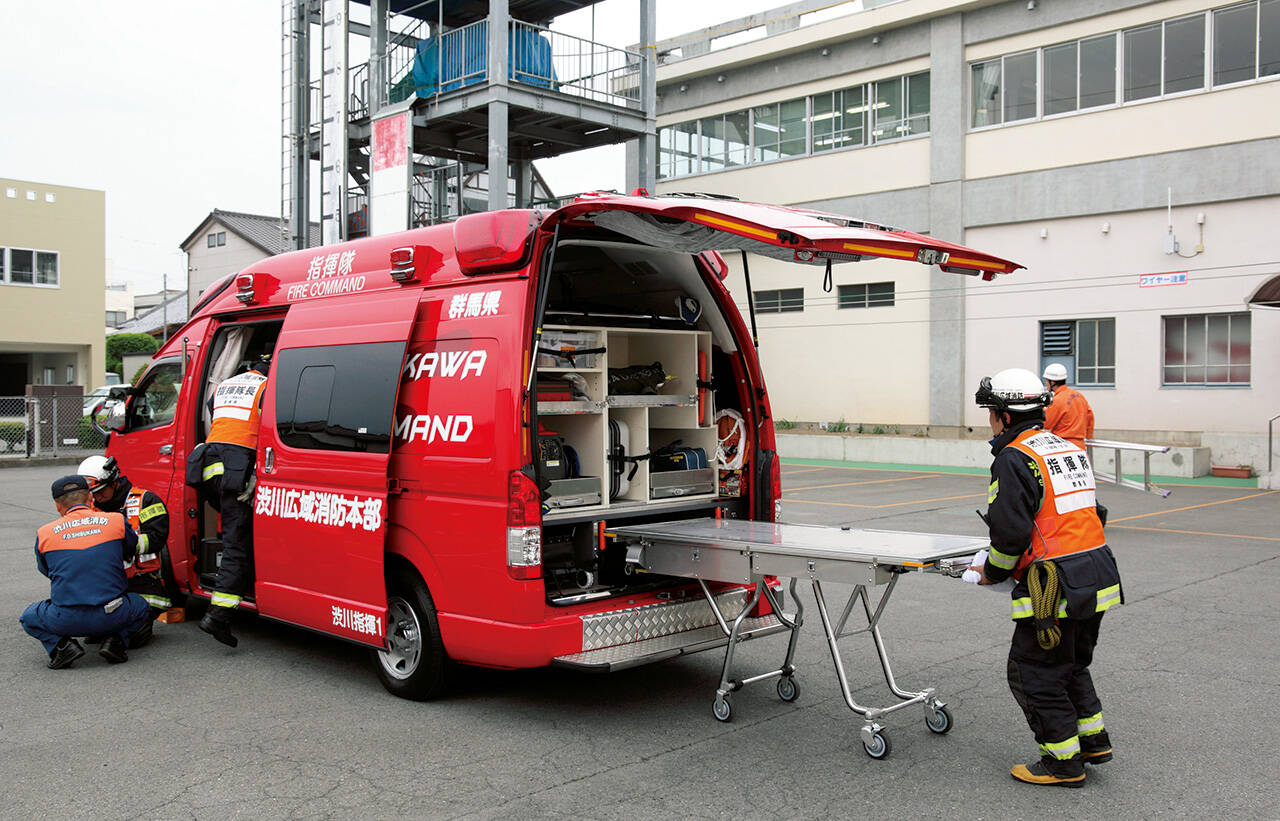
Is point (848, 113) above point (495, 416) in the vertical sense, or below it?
above

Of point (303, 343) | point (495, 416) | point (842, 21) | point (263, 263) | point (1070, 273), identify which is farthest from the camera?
point (842, 21)

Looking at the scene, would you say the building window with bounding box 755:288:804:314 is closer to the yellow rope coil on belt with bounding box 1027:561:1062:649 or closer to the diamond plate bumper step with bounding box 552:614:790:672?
the diamond plate bumper step with bounding box 552:614:790:672

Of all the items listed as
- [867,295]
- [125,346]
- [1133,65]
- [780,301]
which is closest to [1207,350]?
[1133,65]

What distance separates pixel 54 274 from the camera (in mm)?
33469

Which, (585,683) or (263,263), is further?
(263,263)

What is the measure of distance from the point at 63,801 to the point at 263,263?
405 cm

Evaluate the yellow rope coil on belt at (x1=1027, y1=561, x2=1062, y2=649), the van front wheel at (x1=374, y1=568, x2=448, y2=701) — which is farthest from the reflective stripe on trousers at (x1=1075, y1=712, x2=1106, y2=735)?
the van front wheel at (x1=374, y1=568, x2=448, y2=701)

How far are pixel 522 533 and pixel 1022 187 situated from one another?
71.1 feet

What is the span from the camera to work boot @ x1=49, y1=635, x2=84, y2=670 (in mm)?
6625

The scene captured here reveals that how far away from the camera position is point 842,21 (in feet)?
89.9

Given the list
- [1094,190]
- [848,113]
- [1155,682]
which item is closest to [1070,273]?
[1094,190]

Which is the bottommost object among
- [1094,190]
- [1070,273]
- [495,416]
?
[495,416]

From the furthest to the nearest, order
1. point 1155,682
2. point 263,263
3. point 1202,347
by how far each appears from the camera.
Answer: point 1202,347
point 263,263
point 1155,682

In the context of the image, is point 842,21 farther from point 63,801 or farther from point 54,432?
point 63,801
